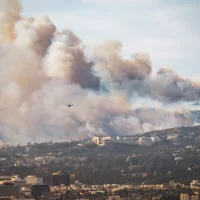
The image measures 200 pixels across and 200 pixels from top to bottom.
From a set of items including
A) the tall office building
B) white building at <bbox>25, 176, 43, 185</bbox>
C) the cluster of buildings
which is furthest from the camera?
the tall office building

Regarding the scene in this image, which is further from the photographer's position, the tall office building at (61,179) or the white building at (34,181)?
the tall office building at (61,179)

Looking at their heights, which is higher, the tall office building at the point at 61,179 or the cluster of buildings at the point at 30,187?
the tall office building at the point at 61,179

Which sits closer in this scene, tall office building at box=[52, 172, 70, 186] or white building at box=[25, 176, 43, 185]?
white building at box=[25, 176, 43, 185]

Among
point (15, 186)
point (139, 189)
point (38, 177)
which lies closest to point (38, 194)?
point (15, 186)

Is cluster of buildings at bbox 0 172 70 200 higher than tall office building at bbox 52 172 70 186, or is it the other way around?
tall office building at bbox 52 172 70 186

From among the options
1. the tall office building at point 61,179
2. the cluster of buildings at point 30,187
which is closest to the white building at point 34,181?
the cluster of buildings at point 30,187

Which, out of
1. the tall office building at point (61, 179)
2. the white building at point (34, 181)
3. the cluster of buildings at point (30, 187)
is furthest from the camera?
the tall office building at point (61, 179)

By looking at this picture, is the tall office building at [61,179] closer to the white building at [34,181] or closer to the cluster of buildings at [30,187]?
the cluster of buildings at [30,187]

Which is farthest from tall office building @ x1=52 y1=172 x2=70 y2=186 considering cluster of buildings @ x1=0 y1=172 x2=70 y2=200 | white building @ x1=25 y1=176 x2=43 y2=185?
white building @ x1=25 y1=176 x2=43 y2=185

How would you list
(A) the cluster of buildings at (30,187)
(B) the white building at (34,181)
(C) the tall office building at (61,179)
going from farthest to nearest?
(C) the tall office building at (61,179) < (B) the white building at (34,181) < (A) the cluster of buildings at (30,187)

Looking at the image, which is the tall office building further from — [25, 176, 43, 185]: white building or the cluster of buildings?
[25, 176, 43, 185]: white building

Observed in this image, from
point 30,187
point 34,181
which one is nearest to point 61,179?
point 34,181

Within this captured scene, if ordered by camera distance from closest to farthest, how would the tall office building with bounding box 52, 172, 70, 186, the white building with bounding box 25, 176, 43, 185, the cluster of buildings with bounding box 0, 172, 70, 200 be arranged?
the cluster of buildings with bounding box 0, 172, 70, 200
the white building with bounding box 25, 176, 43, 185
the tall office building with bounding box 52, 172, 70, 186
